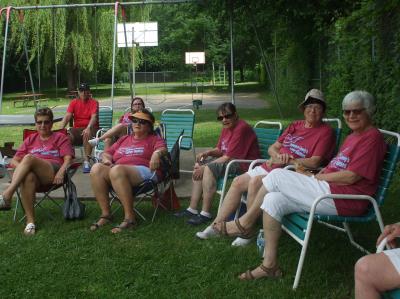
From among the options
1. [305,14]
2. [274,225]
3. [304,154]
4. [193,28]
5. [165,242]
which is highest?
[193,28]

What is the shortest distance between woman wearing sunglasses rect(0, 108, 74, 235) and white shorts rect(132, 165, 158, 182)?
673 millimetres

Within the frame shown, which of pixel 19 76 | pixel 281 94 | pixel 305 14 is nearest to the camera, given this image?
pixel 305 14

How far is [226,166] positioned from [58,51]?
19.1 meters

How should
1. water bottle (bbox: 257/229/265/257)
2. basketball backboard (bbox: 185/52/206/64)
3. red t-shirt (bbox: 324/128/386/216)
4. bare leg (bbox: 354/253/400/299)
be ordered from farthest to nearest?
basketball backboard (bbox: 185/52/206/64) → water bottle (bbox: 257/229/265/257) → red t-shirt (bbox: 324/128/386/216) → bare leg (bbox: 354/253/400/299)

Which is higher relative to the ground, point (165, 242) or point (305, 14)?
point (305, 14)

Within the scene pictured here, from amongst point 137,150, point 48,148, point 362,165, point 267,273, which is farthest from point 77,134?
point 362,165

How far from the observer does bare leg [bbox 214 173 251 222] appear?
4078mm

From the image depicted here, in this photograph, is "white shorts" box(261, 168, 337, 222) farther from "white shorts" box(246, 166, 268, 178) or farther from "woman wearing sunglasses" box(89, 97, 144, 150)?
"woman wearing sunglasses" box(89, 97, 144, 150)

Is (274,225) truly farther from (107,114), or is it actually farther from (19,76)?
(19,76)

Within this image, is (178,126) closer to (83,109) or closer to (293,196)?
(83,109)

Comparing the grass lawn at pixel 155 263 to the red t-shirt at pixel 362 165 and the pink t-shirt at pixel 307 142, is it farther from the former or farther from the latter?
the pink t-shirt at pixel 307 142

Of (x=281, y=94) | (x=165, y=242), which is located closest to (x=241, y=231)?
(x=165, y=242)

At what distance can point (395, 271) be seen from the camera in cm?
228

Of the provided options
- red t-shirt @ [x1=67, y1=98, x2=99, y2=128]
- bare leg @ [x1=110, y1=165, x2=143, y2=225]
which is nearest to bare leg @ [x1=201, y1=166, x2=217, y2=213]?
bare leg @ [x1=110, y1=165, x2=143, y2=225]
